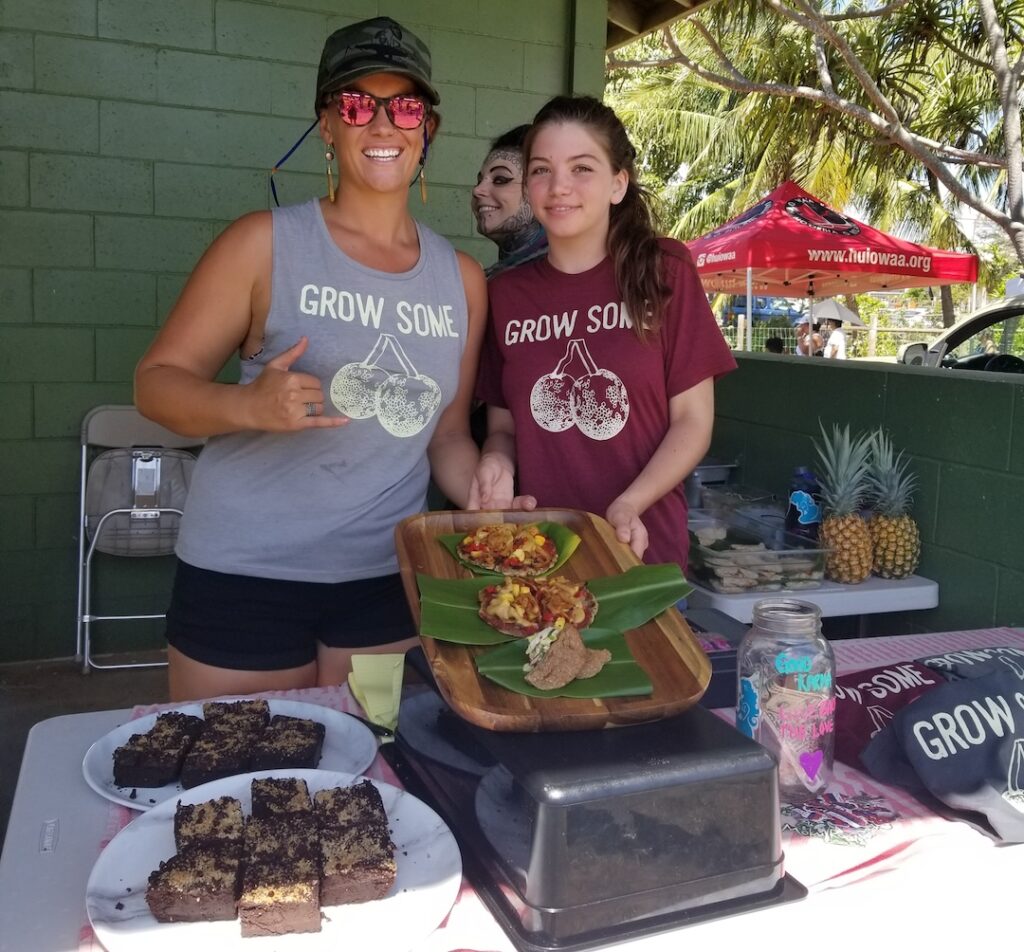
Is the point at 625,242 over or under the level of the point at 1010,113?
under

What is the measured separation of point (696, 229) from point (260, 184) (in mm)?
22627

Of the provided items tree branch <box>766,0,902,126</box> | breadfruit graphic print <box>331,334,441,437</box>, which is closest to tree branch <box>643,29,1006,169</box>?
tree branch <box>766,0,902,126</box>

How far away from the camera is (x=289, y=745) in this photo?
1.48 m

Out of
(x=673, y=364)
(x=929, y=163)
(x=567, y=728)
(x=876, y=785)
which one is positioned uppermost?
(x=929, y=163)

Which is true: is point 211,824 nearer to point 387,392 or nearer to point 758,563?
point 387,392

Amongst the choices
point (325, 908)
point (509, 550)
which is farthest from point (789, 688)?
point (325, 908)

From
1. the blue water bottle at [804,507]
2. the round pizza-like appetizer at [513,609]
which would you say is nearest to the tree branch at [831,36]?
the blue water bottle at [804,507]

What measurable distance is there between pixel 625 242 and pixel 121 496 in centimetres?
328

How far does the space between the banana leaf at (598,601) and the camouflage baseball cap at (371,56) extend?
0.98m

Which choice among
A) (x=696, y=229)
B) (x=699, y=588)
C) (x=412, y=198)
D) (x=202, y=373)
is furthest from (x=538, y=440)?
(x=696, y=229)

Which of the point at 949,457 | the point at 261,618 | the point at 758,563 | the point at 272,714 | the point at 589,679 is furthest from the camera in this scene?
the point at 949,457

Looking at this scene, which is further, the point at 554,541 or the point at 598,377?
the point at 598,377

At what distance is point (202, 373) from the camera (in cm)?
195

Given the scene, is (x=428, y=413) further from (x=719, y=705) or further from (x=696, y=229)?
(x=696, y=229)
